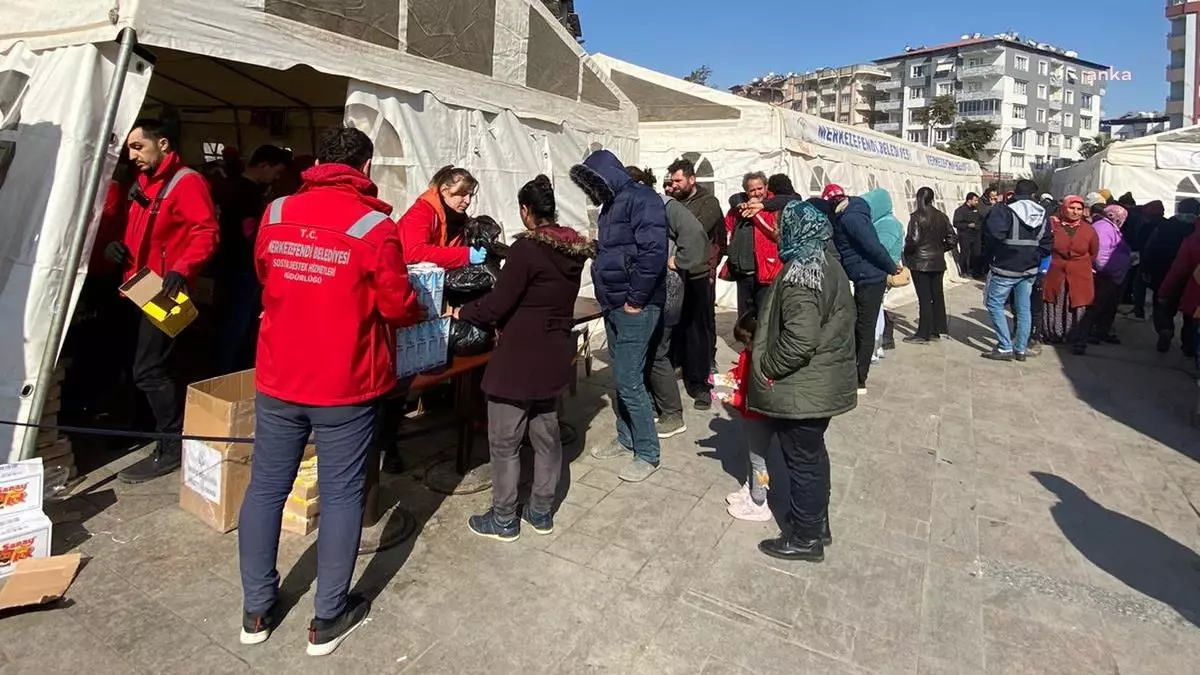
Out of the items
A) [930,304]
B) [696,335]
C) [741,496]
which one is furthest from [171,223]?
[930,304]

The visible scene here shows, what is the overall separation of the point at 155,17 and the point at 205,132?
18.7 ft

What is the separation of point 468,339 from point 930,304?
277 inches

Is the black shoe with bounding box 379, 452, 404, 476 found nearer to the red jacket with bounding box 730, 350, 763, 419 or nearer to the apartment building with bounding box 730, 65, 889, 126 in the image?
the red jacket with bounding box 730, 350, 763, 419

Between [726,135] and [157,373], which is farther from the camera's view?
[726,135]

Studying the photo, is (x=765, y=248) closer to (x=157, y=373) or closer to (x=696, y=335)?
(x=696, y=335)

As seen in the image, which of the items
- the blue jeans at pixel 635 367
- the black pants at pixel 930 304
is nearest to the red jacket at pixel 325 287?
the blue jeans at pixel 635 367

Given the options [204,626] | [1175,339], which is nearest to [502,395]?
[204,626]

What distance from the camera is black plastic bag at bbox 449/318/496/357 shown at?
3617 mm

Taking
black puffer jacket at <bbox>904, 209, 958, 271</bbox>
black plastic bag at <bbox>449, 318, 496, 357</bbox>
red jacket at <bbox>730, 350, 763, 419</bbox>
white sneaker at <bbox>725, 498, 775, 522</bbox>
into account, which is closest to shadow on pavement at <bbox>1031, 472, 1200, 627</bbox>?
white sneaker at <bbox>725, 498, 775, 522</bbox>

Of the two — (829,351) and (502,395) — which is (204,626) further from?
(829,351)

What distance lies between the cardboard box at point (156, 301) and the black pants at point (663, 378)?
281 centimetres

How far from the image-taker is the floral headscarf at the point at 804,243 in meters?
3.04

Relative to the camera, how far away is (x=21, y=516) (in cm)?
285

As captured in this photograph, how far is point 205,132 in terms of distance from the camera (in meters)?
8.37
